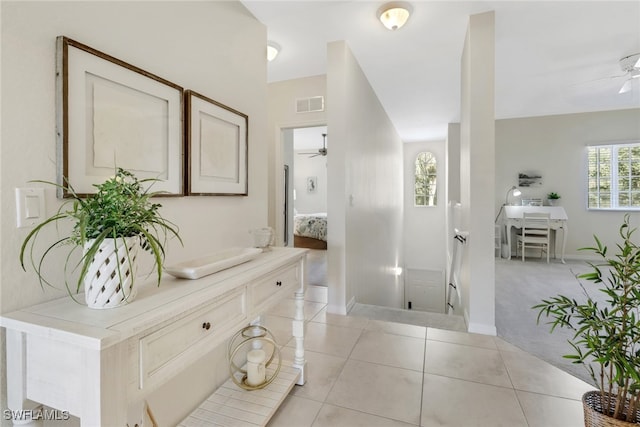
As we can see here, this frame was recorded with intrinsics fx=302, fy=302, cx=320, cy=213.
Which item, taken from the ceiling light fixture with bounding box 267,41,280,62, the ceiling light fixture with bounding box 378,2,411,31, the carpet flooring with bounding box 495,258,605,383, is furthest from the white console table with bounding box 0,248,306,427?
the ceiling light fixture with bounding box 267,41,280,62


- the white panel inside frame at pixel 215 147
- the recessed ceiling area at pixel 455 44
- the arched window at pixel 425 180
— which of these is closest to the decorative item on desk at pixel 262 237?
the white panel inside frame at pixel 215 147

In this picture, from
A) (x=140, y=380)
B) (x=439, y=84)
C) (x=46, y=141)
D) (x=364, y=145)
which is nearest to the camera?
(x=140, y=380)

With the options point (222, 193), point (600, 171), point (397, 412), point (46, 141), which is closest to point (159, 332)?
point (46, 141)

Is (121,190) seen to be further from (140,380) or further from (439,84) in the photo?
(439,84)

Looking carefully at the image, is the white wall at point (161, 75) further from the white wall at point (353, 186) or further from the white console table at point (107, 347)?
the white wall at point (353, 186)

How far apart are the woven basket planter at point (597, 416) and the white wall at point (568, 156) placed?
217 inches

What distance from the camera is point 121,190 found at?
0.86 m

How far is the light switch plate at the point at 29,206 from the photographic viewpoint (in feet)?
2.84

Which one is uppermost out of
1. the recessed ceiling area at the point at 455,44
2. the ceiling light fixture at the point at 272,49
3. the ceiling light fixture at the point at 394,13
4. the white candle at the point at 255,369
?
the recessed ceiling area at the point at 455,44

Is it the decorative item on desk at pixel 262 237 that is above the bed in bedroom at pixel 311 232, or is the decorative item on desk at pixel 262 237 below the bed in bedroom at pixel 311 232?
above

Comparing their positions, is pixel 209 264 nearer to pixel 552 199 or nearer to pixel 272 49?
pixel 272 49

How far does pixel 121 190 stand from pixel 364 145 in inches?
126

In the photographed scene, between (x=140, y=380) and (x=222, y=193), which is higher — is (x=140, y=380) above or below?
below

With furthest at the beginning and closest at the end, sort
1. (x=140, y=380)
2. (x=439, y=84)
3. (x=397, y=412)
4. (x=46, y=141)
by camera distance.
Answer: (x=439, y=84), (x=397, y=412), (x=46, y=141), (x=140, y=380)
